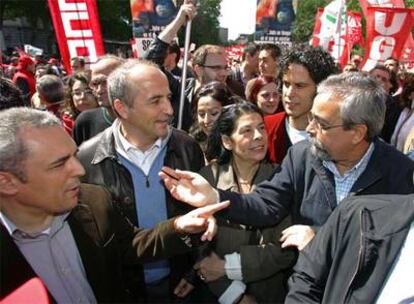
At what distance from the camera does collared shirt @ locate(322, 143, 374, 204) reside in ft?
7.64

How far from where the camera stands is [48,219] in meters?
1.96

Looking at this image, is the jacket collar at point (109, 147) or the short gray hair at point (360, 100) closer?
the short gray hair at point (360, 100)

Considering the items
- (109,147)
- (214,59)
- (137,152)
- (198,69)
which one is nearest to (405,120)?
A: (214,59)

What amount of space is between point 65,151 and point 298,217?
1.29 m

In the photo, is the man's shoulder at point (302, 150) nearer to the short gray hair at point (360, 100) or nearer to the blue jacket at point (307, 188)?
the blue jacket at point (307, 188)

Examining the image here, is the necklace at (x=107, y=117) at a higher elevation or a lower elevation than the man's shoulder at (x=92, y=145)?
lower

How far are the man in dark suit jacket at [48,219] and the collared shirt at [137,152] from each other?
2.15ft

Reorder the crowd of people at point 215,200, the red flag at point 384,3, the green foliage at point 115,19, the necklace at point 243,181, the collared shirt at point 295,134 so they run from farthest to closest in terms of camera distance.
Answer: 1. the green foliage at point 115,19
2. the red flag at point 384,3
3. the collared shirt at point 295,134
4. the necklace at point 243,181
5. the crowd of people at point 215,200

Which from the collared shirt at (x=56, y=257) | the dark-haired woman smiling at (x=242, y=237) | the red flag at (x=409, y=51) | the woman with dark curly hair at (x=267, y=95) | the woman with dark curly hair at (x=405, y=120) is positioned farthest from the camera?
the red flag at (x=409, y=51)

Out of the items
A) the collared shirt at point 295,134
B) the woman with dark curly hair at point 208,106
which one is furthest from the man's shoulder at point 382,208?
the woman with dark curly hair at point 208,106

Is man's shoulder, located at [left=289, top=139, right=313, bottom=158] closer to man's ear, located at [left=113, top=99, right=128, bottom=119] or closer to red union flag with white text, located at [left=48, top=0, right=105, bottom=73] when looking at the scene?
man's ear, located at [left=113, top=99, right=128, bottom=119]

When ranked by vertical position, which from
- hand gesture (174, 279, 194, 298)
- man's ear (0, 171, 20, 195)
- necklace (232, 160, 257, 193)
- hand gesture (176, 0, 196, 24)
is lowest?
hand gesture (174, 279, 194, 298)

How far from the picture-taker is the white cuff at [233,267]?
248cm

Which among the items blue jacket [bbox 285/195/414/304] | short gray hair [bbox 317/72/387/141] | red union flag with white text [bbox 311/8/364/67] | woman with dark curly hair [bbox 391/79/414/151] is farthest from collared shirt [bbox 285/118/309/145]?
red union flag with white text [bbox 311/8/364/67]
